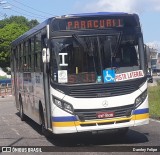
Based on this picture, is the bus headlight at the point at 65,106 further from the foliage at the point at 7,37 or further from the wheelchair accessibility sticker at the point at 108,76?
the foliage at the point at 7,37

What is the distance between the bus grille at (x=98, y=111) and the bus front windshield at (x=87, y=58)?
2.22 feet

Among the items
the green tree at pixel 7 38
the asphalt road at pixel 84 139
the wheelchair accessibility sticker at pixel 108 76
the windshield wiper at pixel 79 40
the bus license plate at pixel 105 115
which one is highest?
the green tree at pixel 7 38

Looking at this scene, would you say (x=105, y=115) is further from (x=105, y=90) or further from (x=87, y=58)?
(x=87, y=58)

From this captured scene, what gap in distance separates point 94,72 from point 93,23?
1.22 meters

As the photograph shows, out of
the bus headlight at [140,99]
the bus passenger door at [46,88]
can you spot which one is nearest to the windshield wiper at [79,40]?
the bus passenger door at [46,88]

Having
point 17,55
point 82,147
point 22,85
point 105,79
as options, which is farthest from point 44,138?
point 17,55

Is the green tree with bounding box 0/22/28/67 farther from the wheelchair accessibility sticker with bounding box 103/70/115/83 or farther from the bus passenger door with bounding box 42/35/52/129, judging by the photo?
the wheelchair accessibility sticker with bounding box 103/70/115/83

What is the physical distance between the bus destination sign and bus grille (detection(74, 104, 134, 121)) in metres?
1.99

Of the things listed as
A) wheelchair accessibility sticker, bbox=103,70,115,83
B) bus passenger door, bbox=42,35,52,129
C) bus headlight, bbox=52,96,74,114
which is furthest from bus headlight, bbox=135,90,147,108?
bus passenger door, bbox=42,35,52,129

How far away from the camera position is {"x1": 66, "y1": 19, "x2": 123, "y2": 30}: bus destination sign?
11203 millimetres

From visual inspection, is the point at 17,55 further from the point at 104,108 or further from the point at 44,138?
the point at 104,108

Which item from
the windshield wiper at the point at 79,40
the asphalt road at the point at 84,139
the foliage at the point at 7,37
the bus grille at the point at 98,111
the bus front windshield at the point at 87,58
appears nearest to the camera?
the bus grille at the point at 98,111

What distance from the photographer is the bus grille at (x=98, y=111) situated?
1086cm

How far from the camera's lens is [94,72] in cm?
1102
